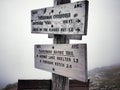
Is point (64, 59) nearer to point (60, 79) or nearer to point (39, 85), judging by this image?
point (60, 79)

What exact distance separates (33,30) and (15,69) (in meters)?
2.00

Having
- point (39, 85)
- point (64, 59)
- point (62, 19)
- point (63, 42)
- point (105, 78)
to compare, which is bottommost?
point (105, 78)

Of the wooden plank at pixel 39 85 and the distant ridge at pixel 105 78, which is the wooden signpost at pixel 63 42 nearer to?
the wooden plank at pixel 39 85

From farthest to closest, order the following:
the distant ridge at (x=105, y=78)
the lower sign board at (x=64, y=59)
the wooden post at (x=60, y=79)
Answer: the distant ridge at (x=105, y=78), the wooden post at (x=60, y=79), the lower sign board at (x=64, y=59)

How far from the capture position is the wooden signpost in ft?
5.40

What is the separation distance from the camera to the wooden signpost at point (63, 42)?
165cm

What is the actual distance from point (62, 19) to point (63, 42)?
191 mm

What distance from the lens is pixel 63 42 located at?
1.96m

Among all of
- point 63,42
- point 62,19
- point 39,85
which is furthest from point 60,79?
point 62,19

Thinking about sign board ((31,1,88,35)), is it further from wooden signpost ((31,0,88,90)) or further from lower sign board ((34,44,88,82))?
lower sign board ((34,44,88,82))

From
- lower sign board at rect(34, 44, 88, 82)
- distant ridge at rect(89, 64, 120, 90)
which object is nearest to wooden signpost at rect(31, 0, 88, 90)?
lower sign board at rect(34, 44, 88, 82)

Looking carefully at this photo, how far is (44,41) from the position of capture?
408 cm

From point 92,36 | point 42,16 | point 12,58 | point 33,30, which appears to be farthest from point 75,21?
point 12,58

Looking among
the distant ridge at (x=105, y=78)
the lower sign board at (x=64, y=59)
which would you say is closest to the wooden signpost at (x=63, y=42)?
the lower sign board at (x=64, y=59)
